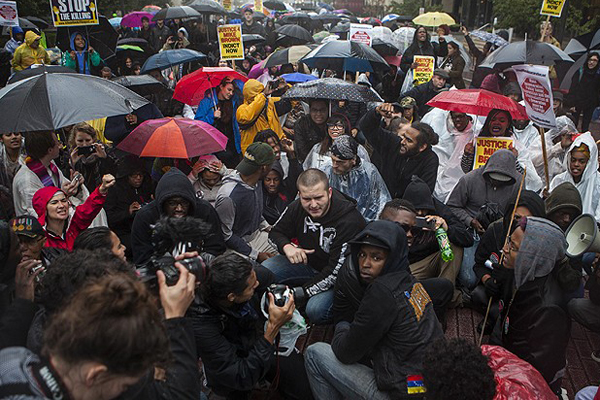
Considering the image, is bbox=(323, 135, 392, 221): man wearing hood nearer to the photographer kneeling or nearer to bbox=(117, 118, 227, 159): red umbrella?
bbox=(117, 118, 227, 159): red umbrella

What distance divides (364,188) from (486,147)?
1.65 m

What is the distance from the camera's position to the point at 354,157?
466 cm

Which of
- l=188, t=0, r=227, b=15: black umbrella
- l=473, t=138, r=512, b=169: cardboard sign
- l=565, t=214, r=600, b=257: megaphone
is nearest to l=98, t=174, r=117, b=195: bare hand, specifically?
l=565, t=214, r=600, b=257: megaphone

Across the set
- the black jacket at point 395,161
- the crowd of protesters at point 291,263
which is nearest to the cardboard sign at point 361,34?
the crowd of protesters at point 291,263

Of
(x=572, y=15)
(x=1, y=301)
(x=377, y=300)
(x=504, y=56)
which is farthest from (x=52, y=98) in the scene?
(x=572, y=15)

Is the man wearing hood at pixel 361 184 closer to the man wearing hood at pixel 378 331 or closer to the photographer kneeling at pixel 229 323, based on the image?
the man wearing hood at pixel 378 331

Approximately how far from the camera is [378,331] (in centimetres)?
268

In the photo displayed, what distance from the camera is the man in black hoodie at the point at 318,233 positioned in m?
3.92

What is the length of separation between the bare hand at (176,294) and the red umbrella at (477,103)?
4.22 meters

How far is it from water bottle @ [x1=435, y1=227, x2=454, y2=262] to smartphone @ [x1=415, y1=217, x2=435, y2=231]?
0.07m

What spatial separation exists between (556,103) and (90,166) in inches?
259

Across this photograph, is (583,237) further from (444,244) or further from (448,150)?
(448,150)

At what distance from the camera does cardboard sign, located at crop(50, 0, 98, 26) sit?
661 cm

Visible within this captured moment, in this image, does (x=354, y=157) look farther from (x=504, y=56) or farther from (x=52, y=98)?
(x=504, y=56)
